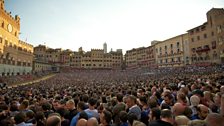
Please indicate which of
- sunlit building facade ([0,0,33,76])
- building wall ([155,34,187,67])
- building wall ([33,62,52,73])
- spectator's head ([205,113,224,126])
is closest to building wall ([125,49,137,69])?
building wall ([155,34,187,67])

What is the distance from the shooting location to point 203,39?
166ft

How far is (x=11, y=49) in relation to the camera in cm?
5616

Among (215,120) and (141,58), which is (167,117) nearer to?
(215,120)

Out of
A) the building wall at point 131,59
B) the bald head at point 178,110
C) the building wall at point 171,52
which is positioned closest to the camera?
the bald head at point 178,110

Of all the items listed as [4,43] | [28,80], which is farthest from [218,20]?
[4,43]

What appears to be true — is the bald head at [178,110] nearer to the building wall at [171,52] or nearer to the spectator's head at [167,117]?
the spectator's head at [167,117]

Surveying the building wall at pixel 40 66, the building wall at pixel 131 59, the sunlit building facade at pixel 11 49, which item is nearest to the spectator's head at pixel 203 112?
the sunlit building facade at pixel 11 49

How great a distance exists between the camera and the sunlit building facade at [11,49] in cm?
5106

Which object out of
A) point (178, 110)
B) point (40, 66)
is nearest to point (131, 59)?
point (40, 66)

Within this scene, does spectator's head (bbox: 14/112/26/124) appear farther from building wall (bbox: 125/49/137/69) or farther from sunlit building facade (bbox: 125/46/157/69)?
building wall (bbox: 125/49/137/69)

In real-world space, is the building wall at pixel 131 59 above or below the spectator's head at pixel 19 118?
above

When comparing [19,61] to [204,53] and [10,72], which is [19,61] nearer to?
[10,72]

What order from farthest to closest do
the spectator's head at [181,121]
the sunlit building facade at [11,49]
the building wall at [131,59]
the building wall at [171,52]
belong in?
the building wall at [131,59] < the building wall at [171,52] < the sunlit building facade at [11,49] < the spectator's head at [181,121]

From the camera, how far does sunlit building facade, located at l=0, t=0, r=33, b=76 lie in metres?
51.1
